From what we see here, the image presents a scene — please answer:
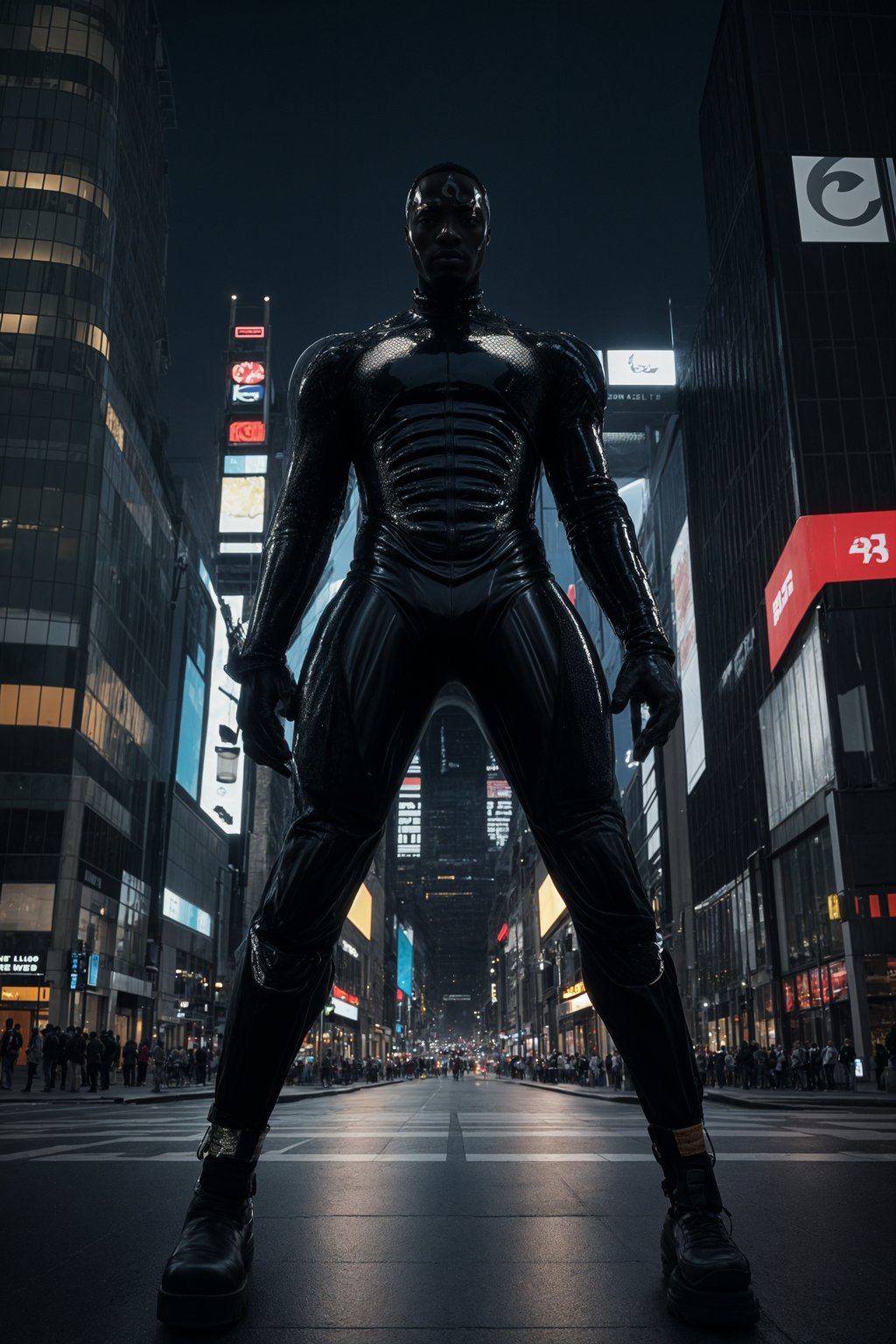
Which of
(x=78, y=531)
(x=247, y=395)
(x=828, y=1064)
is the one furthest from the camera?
(x=247, y=395)

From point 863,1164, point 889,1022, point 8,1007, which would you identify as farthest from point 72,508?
point 863,1164

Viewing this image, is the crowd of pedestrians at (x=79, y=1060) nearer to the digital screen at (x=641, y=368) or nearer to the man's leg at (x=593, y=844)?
the man's leg at (x=593, y=844)

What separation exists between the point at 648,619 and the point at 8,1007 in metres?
46.1

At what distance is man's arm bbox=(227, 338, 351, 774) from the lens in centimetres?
335

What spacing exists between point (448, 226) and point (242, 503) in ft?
315

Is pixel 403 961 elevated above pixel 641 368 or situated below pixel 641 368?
below

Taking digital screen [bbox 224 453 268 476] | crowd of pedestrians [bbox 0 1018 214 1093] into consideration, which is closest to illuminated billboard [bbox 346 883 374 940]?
digital screen [bbox 224 453 268 476]

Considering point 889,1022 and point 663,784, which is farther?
point 663,784

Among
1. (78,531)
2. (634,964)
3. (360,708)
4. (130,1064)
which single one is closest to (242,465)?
(78,531)

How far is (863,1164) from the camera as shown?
554 centimetres

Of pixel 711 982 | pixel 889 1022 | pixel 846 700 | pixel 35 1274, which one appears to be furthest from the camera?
pixel 711 982

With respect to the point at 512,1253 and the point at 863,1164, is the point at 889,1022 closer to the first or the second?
the point at 863,1164

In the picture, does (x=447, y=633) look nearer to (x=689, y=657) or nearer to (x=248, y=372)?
Answer: (x=689, y=657)

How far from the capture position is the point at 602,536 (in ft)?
11.8
